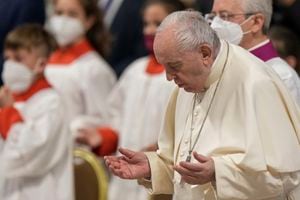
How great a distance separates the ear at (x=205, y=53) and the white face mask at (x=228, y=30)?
56 cm

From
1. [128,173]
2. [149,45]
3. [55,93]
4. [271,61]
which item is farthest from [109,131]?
[128,173]

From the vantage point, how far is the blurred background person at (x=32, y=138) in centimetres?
525

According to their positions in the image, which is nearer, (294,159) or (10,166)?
(294,159)

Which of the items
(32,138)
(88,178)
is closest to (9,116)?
(32,138)

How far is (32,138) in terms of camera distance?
5.25m

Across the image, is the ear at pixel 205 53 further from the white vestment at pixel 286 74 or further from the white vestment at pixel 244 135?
the white vestment at pixel 286 74

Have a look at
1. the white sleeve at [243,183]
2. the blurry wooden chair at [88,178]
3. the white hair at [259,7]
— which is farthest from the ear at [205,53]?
the blurry wooden chair at [88,178]

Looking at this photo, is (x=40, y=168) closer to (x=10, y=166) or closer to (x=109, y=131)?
(x=10, y=166)

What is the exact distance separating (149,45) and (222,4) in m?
1.87

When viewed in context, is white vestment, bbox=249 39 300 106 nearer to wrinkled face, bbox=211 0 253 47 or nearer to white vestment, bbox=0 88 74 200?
wrinkled face, bbox=211 0 253 47

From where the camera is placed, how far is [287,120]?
3744 mm

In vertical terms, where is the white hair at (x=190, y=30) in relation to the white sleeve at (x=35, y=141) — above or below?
above

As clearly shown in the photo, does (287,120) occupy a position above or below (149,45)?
above

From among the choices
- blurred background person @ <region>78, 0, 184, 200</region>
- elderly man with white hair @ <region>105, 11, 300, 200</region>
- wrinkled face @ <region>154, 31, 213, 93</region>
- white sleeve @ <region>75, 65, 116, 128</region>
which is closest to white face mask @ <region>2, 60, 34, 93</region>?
blurred background person @ <region>78, 0, 184, 200</region>
